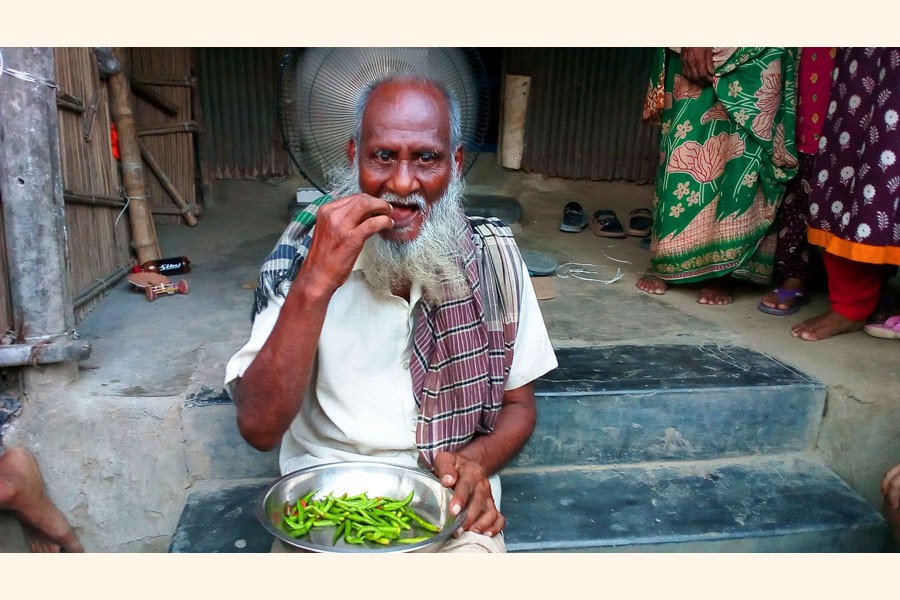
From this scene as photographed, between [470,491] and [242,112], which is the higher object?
[242,112]

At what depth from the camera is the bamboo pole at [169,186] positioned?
4852 mm

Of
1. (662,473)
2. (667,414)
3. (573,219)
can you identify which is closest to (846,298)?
(667,414)

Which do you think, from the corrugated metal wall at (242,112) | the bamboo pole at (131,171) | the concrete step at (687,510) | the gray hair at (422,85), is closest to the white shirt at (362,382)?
the gray hair at (422,85)

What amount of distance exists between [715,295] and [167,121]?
12.5 feet

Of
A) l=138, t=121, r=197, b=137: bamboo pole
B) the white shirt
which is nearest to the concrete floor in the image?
the white shirt

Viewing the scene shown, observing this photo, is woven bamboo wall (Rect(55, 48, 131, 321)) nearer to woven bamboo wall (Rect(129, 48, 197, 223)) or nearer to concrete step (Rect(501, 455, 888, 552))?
woven bamboo wall (Rect(129, 48, 197, 223))

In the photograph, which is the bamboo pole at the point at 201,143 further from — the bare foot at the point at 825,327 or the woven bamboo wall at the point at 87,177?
the bare foot at the point at 825,327

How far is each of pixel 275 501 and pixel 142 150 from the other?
3881 mm

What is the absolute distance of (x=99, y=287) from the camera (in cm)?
329

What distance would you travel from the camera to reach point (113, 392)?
94.3 inches

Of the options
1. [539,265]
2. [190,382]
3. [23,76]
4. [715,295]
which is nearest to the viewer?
[23,76]

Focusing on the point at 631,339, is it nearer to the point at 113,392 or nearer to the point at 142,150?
the point at 113,392

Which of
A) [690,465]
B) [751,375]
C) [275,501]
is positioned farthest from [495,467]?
[751,375]

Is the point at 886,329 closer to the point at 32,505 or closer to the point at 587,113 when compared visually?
the point at 587,113
